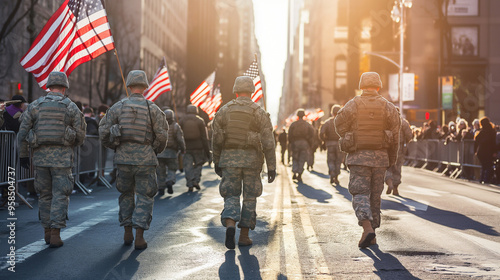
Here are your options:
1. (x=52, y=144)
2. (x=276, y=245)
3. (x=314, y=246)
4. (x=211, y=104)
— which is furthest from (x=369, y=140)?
(x=211, y=104)

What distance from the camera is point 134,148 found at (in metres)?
7.79

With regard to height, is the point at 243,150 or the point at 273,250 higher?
the point at 243,150

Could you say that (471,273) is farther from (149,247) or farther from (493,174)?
(493,174)

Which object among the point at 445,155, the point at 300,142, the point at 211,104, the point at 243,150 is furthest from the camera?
the point at 211,104

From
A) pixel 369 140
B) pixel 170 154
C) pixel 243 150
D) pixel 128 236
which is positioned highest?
pixel 369 140

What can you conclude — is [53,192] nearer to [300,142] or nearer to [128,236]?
[128,236]

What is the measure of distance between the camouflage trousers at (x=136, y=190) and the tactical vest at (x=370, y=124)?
97.2 inches

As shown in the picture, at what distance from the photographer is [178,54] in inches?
3625

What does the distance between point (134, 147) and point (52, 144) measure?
3.30 ft

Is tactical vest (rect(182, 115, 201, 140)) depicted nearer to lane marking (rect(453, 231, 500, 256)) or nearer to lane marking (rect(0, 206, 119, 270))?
lane marking (rect(0, 206, 119, 270))

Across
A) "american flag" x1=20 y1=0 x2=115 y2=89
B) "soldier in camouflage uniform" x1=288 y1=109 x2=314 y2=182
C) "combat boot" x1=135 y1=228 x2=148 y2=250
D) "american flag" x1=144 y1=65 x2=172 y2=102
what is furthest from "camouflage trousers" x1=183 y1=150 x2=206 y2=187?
"combat boot" x1=135 y1=228 x2=148 y2=250

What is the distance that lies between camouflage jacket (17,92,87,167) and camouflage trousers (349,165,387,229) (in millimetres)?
3278

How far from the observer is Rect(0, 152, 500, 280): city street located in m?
6.34

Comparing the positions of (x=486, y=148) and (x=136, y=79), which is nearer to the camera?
(x=136, y=79)
